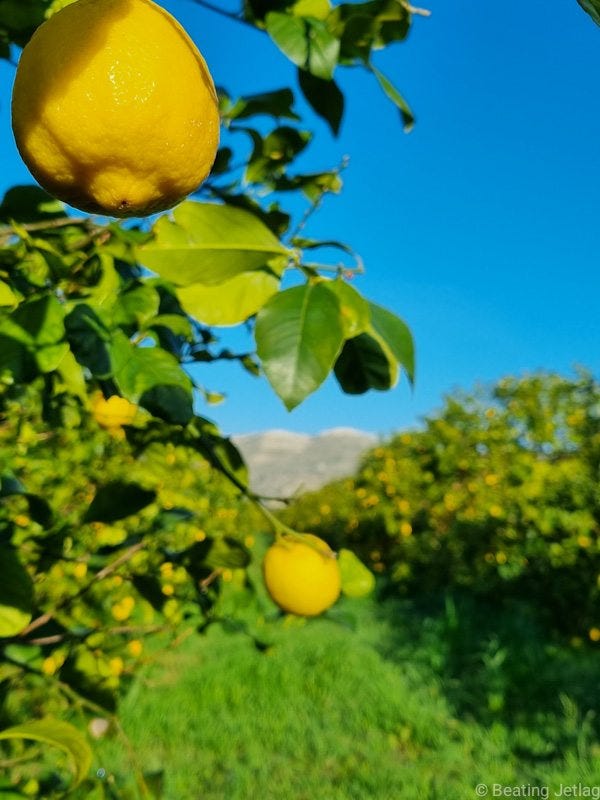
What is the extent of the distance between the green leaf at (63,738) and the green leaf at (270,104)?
0.90 meters

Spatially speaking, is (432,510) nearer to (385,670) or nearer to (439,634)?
(439,634)

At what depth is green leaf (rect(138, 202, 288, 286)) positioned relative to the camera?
0.78m

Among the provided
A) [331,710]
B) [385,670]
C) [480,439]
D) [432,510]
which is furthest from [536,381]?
[331,710]

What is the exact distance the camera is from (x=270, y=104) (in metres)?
1.15

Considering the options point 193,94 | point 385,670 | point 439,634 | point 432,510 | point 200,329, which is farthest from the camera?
point 432,510

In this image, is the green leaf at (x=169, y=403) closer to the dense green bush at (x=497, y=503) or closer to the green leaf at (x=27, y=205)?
the green leaf at (x=27, y=205)

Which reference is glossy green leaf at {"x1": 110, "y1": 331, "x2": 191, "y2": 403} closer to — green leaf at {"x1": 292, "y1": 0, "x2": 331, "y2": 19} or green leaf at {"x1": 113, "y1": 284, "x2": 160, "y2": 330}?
green leaf at {"x1": 113, "y1": 284, "x2": 160, "y2": 330}

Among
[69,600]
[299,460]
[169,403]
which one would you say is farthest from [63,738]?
[299,460]

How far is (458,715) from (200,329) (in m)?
2.98

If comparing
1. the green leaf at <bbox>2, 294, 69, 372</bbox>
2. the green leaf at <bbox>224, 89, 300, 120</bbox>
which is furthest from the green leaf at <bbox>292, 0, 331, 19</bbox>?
the green leaf at <bbox>2, 294, 69, 372</bbox>

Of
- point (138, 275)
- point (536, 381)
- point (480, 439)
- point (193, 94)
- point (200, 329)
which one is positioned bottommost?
point (480, 439)

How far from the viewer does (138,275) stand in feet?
3.68

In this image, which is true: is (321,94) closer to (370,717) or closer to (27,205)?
(27,205)

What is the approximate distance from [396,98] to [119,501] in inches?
28.8
